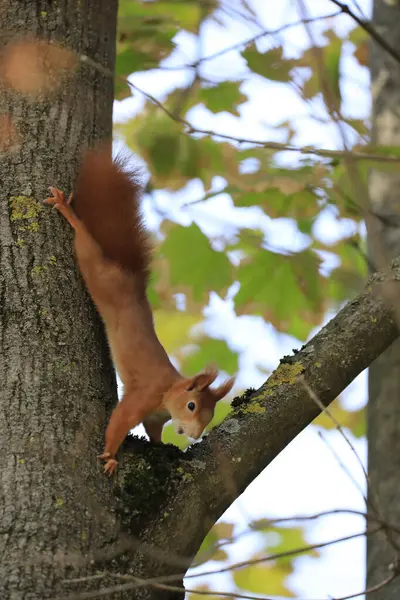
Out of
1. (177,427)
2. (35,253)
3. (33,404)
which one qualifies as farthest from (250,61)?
(33,404)

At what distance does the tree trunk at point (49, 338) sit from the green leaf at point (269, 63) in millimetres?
402

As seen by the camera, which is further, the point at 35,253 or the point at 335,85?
the point at 335,85

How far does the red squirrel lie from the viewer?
1.91m

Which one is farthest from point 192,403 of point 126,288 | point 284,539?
point 284,539

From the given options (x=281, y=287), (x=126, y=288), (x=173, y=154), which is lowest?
(x=126, y=288)

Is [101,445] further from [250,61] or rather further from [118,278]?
[250,61]

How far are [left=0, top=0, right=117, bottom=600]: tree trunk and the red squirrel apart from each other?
0.05m

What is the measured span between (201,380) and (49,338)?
2.32 ft

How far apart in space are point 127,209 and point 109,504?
2.90 ft

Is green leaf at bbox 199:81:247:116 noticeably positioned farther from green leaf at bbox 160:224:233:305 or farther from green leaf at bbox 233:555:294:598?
green leaf at bbox 233:555:294:598

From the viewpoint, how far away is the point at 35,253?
1.75 meters

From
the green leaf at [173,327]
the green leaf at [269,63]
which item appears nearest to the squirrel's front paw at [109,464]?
the green leaf at [269,63]

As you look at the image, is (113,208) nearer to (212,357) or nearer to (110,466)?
(110,466)

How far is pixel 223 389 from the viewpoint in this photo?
7.86 feet
